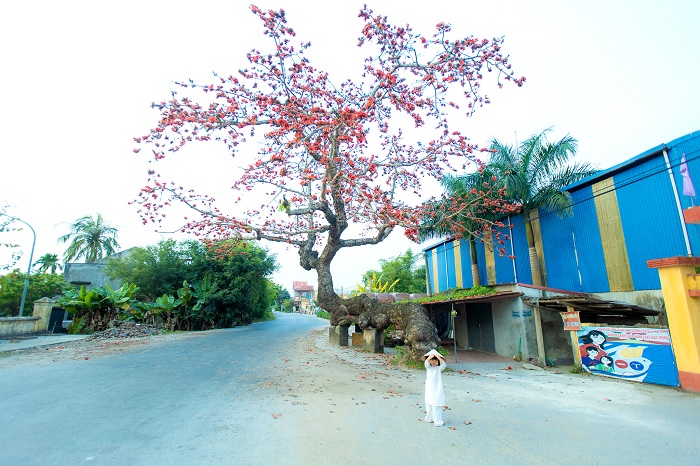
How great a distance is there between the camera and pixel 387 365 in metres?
11.6

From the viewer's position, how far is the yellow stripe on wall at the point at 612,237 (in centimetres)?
1261

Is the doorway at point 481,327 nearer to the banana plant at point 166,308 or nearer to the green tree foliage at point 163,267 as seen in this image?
the banana plant at point 166,308

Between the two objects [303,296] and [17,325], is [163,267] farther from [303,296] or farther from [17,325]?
[303,296]

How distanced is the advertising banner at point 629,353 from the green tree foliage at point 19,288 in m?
27.6

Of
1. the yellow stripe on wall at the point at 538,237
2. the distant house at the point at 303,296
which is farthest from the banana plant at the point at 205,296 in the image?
the distant house at the point at 303,296

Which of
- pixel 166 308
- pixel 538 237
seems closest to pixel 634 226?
pixel 538 237

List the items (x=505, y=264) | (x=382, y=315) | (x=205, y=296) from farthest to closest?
1. (x=205, y=296)
2. (x=505, y=264)
3. (x=382, y=315)

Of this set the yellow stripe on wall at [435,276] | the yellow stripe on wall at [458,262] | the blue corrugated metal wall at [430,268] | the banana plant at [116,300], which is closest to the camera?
the banana plant at [116,300]

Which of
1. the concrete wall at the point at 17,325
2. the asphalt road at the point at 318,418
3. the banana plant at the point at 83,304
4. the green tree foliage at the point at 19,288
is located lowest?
the asphalt road at the point at 318,418

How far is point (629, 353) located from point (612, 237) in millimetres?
5125

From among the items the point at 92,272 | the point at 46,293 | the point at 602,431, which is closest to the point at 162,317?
the point at 46,293

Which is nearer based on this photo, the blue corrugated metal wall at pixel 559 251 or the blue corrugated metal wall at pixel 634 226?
the blue corrugated metal wall at pixel 634 226

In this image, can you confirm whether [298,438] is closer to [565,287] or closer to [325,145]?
[325,145]

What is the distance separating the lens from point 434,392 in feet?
18.5
